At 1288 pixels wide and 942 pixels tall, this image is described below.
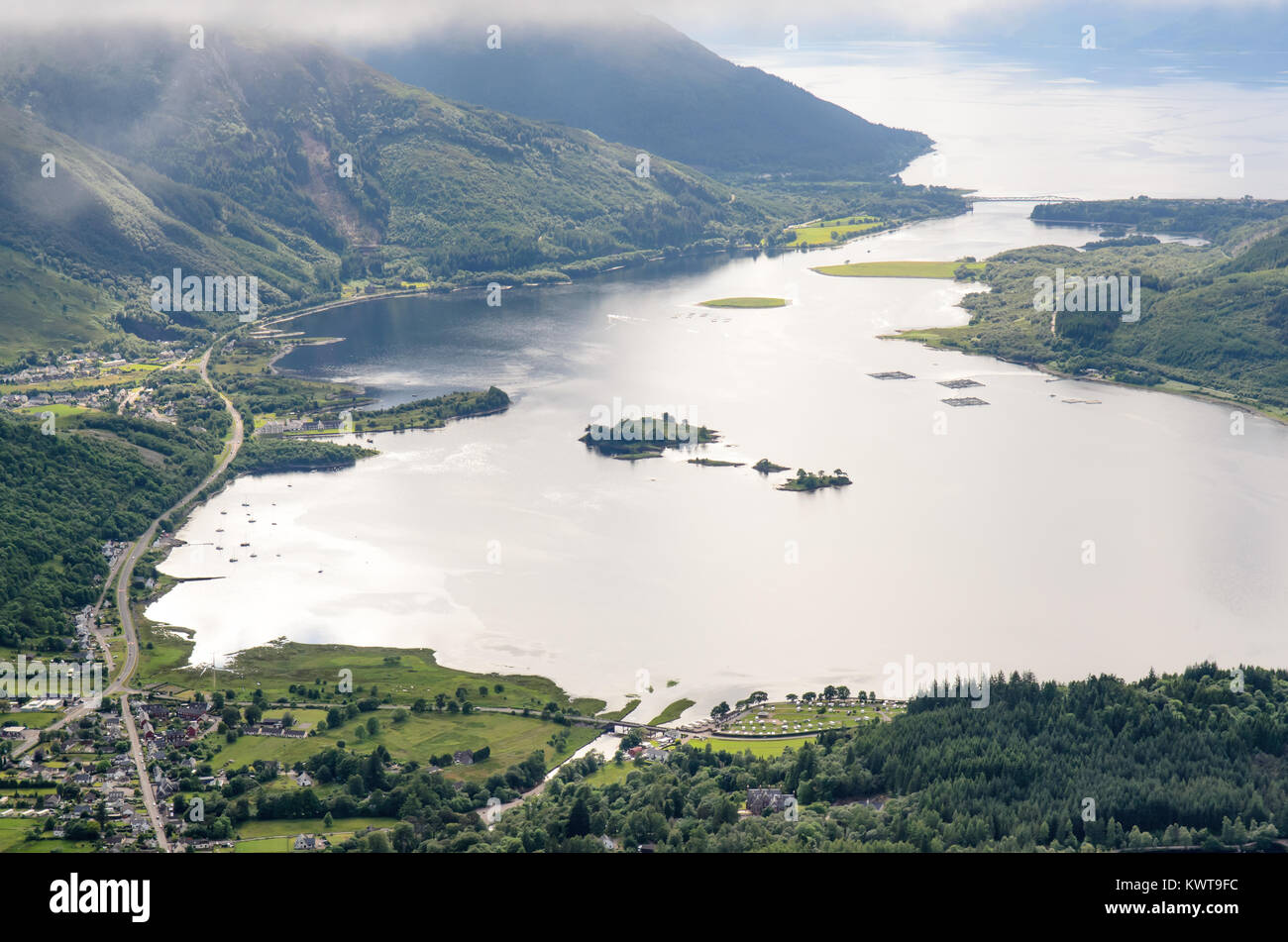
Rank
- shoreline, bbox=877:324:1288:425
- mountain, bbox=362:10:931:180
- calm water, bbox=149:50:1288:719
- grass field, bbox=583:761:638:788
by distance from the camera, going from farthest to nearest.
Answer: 1. mountain, bbox=362:10:931:180
2. shoreline, bbox=877:324:1288:425
3. calm water, bbox=149:50:1288:719
4. grass field, bbox=583:761:638:788

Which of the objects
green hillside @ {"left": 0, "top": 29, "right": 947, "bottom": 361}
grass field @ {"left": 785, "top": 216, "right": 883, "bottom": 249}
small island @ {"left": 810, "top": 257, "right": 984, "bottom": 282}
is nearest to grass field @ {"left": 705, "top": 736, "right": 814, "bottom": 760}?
green hillside @ {"left": 0, "top": 29, "right": 947, "bottom": 361}

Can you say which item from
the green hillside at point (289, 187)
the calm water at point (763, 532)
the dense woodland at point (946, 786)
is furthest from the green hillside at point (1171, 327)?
the dense woodland at point (946, 786)

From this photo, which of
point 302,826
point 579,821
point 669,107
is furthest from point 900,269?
point 579,821

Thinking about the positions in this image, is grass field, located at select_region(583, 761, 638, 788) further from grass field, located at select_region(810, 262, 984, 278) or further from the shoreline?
grass field, located at select_region(810, 262, 984, 278)

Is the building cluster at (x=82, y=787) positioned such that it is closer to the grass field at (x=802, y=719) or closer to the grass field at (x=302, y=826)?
the grass field at (x=302, y=826)
